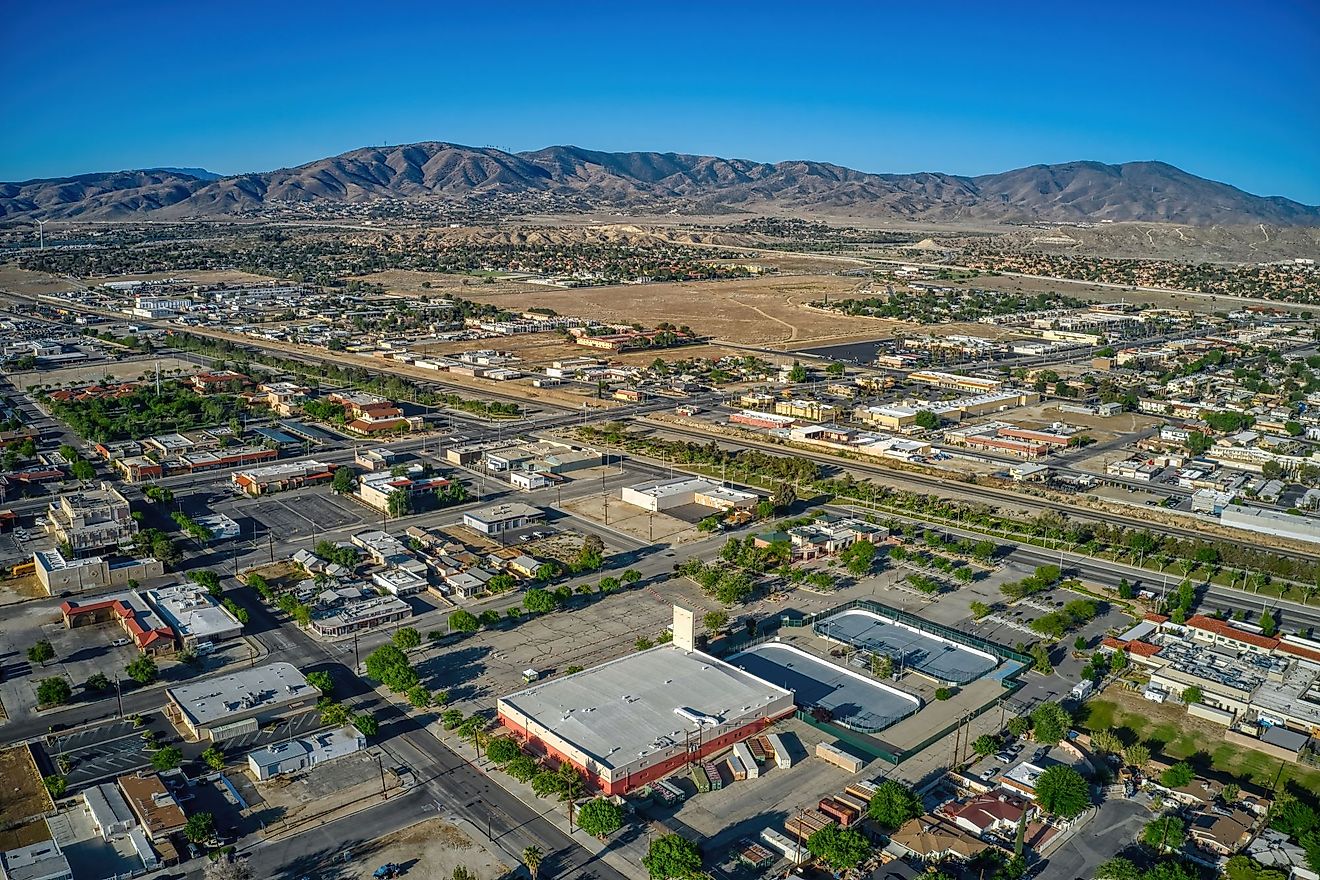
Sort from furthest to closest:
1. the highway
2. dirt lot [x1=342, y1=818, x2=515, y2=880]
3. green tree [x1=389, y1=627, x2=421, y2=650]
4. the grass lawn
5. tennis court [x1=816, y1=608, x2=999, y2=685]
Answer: the highway, green tree [x1=389, y1=627, x2=421, y2=650], tennis court [x1=816, y1=608, x2=999, y2=685], the grass lawn, dirt lot [x1=342, y1=818, x2=515, y2=880]

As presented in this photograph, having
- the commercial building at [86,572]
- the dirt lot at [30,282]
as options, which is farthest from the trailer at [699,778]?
the dirt lot at [30,282]

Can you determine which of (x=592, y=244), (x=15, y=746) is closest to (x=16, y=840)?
(x=15, y=746)

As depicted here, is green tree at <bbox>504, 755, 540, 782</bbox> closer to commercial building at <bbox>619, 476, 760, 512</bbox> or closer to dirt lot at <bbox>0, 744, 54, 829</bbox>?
dirt lot at <bbox>0, 744, 54, 829</bbox>

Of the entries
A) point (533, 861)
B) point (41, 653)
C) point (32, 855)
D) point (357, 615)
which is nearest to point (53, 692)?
point (41, 653)

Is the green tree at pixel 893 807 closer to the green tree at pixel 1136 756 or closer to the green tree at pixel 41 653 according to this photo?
the green tree at pixel 1136 756

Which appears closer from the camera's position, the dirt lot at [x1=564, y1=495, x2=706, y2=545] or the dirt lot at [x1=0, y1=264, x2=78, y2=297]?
the dirt lot at [x1=564, y1=495, x2=706, y2=545]

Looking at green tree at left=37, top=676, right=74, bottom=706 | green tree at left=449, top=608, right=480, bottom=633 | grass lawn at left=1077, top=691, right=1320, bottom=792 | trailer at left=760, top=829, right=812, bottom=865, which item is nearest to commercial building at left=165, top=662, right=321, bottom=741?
green tree at left=37, top=676, right=74, bottom=706
